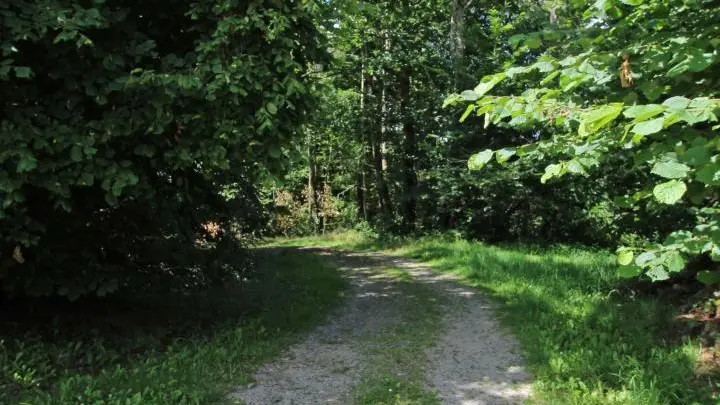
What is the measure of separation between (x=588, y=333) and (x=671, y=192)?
4671 mm

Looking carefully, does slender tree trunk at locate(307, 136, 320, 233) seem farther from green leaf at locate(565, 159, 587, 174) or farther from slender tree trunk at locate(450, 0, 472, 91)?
green leaf at locate(565, 159, 587, 174)

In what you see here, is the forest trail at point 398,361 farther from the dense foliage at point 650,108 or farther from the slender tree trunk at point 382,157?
the slender tree trunk at point 382,157

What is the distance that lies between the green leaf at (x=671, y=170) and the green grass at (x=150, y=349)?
3.94 m

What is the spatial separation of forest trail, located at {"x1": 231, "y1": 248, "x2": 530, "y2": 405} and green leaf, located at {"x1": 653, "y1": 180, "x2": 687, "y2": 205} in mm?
3136

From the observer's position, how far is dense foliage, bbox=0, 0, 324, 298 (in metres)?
4.62

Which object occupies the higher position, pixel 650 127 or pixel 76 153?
pixel 76 153

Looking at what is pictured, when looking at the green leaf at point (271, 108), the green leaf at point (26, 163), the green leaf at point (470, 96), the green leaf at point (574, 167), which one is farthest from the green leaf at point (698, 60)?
the green leaf at point (26, 163)

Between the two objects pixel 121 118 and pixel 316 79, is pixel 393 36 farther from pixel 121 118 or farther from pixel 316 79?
pixel 121 118

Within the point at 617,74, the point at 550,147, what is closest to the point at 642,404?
the point at 550,147

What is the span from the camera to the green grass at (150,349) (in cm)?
481

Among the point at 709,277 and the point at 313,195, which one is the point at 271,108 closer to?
the point at 709,277

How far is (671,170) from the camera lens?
7.86ft

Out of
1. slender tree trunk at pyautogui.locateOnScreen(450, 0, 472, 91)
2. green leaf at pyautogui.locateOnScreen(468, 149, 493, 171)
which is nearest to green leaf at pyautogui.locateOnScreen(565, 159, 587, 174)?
green leaf at pyautogui.locateOnScreen(468, 149, 493, 171)

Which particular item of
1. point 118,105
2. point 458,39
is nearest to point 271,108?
point 118,105
